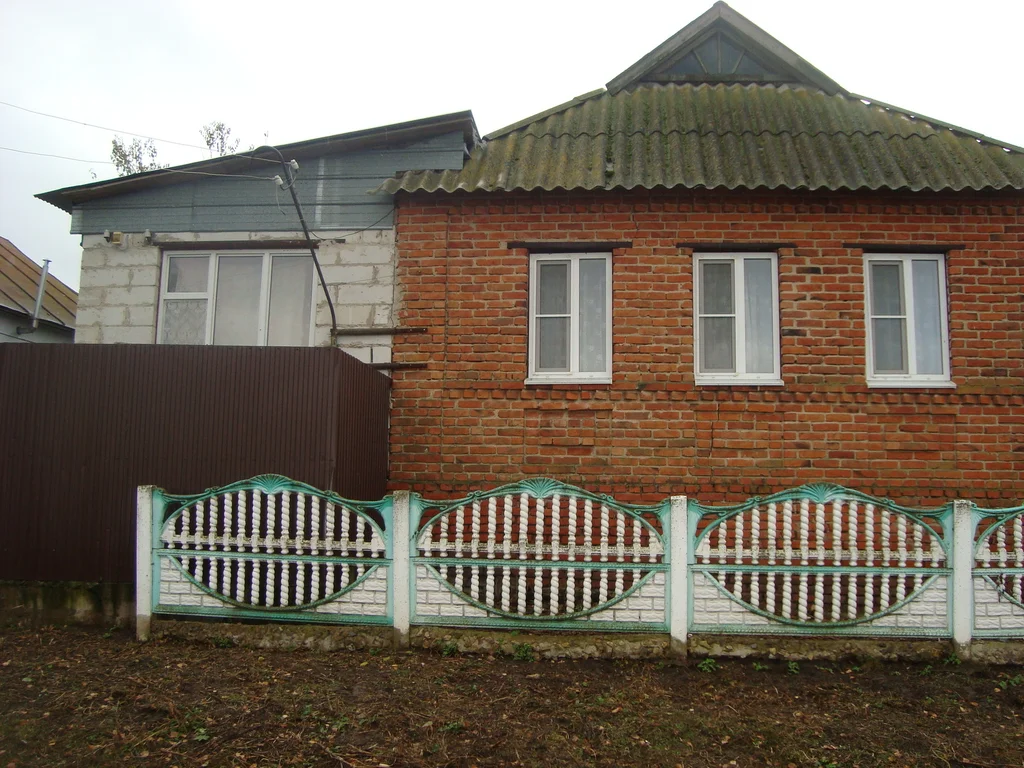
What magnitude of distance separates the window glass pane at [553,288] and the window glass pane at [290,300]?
2.46 meters

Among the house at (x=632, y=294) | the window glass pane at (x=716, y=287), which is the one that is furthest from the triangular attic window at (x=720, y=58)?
the window glass pane at (x=716, y=287)

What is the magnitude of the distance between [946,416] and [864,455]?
88 centimetres

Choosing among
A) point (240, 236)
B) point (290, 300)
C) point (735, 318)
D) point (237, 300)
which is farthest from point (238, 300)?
point (735, 318)

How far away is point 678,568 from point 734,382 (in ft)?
8.78

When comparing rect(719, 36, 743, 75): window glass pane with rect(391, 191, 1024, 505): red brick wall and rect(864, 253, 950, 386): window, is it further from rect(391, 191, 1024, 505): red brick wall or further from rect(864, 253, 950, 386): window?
rect(864, 253, 950, 386): window

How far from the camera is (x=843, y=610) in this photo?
599 centimetres

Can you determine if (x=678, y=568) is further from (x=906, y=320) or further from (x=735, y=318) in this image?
(x=906, y=320)

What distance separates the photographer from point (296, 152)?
7723mm

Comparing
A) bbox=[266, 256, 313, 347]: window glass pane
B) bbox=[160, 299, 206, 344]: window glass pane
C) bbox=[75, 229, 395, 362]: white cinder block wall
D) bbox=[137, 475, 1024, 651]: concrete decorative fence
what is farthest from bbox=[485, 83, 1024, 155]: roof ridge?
bbox=[137, 475, 1024, 651]: concrete decorative fence

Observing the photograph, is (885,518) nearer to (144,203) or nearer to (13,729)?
(13,729)

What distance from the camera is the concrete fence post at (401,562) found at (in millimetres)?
5176

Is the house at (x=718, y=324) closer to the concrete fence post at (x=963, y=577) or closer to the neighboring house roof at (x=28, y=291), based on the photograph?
the concrete fence post at (x=963, y=577)

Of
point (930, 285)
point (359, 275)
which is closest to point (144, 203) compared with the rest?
point (359, 275)

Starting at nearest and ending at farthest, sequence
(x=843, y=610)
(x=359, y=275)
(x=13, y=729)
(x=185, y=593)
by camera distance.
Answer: (x=13, y=729), (x=185, y=593), (x=843, y=610), (x=359, y=275)
